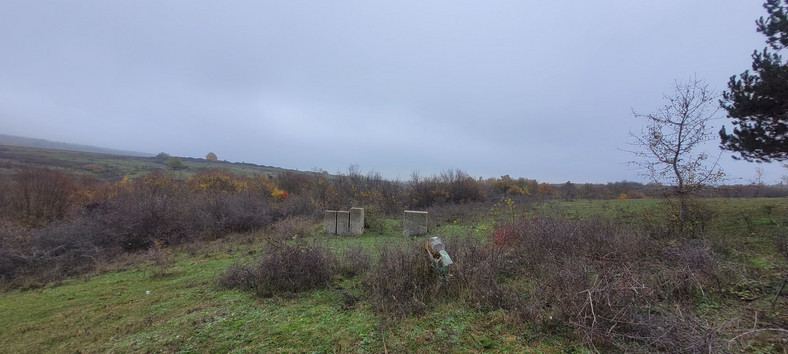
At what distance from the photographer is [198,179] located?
938 inches

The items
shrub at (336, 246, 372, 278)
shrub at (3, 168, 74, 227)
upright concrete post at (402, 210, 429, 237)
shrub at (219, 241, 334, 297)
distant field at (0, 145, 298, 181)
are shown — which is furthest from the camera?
distant field at (0, 145, 298, 181)

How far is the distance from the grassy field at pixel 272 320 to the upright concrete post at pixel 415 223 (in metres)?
5.86

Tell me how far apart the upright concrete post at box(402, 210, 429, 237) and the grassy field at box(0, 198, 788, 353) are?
5.86m

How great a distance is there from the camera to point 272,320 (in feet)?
13.7

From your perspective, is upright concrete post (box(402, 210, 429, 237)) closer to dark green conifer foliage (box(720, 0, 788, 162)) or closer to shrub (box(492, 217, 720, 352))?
shrub (box(492, 217, 720, 352))

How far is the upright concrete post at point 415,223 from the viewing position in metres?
11.4

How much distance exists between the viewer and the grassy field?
345 centimetres

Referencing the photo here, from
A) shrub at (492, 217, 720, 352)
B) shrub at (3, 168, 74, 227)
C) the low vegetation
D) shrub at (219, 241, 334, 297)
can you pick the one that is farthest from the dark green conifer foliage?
shrub at (3, 168, 74, 227)

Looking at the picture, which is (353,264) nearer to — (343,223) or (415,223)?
→ (415,223)

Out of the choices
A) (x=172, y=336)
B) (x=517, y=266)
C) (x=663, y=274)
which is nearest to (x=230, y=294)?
(x=172, y=336)

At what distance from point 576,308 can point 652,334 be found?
26.0 inches

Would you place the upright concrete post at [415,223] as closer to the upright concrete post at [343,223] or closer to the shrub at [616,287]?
the upright concrete post at [343,223]

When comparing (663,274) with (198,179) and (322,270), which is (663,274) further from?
(198,179)

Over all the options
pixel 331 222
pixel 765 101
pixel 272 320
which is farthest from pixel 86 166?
pixel 765 101
